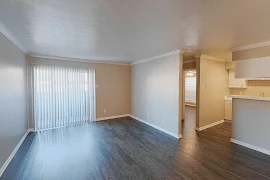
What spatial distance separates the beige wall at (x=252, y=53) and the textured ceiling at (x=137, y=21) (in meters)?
0.34

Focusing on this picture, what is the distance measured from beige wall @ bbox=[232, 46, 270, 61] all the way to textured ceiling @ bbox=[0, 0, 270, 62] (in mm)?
342

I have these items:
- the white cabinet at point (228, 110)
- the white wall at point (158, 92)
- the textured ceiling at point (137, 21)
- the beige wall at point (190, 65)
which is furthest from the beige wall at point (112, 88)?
the white cabinet at point (228, 110)

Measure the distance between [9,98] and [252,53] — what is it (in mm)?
5219

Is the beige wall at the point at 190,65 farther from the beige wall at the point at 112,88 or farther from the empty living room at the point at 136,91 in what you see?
the beige wall at the point at 112,88

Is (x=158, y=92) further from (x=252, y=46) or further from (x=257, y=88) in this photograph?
(x=257, y=88)

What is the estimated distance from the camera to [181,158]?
109 inches

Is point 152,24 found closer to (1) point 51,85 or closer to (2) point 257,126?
(2) point 257,126

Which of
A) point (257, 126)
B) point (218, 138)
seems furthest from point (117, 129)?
point (257, 126)

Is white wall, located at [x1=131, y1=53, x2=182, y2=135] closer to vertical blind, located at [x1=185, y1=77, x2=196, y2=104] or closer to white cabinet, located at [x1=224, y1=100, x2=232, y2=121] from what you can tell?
white cabinet, located at [x1=224, y1=100, x2=232, y2=121]

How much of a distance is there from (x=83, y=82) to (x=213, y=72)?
456 centimetres

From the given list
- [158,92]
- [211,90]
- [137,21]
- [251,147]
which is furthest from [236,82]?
[137,21]

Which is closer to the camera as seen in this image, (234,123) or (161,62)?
(234,123)

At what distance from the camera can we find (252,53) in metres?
3.24

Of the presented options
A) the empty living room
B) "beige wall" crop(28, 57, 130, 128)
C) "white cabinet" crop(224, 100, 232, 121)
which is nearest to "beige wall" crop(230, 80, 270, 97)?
the empty living room
